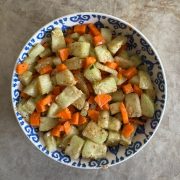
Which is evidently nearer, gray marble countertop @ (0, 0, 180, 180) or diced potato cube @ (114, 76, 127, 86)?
diced potato cube @ (114, 76, 127, 86)

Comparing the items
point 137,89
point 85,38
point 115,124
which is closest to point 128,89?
point 137,89

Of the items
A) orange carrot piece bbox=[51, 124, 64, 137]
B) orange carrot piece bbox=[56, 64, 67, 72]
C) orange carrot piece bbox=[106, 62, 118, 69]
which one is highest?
orange carrot piece bbox=[56, 64, 67, 72]

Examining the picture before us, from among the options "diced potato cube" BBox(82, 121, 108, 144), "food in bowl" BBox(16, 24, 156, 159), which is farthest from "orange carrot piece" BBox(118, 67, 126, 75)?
"diced potato cube" BBox(82, 121, 108, 144)

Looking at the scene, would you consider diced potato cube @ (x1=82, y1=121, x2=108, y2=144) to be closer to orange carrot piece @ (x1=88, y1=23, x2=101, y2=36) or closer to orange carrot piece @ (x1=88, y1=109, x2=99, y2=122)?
orange carrot piece @ (x1=88, y1=109, x2=99, y2=122)

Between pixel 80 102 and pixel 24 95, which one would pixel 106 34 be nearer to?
pixel 80 102

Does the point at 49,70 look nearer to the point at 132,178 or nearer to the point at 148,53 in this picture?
the point at 148,53

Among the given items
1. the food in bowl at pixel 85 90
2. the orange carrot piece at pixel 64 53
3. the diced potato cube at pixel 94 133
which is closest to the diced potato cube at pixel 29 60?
the food in bowl at pixel 85 90
